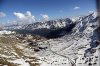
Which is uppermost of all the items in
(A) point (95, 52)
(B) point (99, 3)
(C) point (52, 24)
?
(C) point (52, 24)

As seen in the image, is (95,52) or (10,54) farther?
(10,54)

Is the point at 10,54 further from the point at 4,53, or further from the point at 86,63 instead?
the point at 86,63

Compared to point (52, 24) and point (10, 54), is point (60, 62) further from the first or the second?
point (52, 24)

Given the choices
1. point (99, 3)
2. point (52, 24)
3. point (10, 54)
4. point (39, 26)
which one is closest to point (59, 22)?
point (52, 24)

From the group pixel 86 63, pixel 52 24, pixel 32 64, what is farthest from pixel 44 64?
pixel 52 24

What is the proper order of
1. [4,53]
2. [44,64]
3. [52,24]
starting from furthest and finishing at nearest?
[52,24] < [4,53] < [44,64]

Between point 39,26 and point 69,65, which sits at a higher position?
point 39,26

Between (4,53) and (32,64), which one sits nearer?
(32,64)

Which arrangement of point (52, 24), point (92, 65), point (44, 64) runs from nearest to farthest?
point (92, 65), point (44, 64), point (52, 24)

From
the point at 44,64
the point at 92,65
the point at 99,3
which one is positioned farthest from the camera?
the point at 44,64
